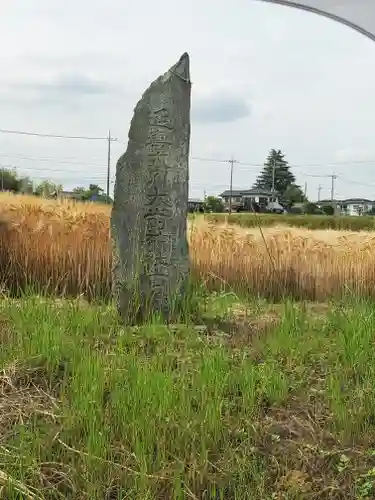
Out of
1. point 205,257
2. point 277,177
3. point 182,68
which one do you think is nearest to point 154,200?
point 182,68

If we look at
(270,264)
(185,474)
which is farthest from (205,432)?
(270,264)

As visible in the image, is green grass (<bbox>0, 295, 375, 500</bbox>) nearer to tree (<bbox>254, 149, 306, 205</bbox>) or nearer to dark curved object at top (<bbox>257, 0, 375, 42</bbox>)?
dark curved object at top (<bbox>257, 0, 375, 42</bbox>)

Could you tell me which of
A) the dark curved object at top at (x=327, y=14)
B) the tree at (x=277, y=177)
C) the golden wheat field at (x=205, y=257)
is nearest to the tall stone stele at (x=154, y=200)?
the dark curved object at top at (x=327, y=14)

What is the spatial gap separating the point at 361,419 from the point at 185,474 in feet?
2.07

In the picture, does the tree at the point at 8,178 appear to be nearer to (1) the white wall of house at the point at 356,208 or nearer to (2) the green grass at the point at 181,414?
(1) the white wall of house at the point at 356,208

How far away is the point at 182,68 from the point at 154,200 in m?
0.70

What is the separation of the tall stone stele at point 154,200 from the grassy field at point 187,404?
0.22 m

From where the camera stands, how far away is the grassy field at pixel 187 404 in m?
1.78

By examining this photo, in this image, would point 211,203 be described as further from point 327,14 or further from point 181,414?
point 181,414

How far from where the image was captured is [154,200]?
3.28 meters

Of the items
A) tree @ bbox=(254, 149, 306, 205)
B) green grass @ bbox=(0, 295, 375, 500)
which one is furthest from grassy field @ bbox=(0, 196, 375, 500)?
tree @ bbox=(254, 149, 306, 205)

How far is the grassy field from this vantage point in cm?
178

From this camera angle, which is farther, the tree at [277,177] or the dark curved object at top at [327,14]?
the tree at [277,177]

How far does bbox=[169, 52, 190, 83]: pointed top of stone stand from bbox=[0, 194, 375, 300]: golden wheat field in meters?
1.64
